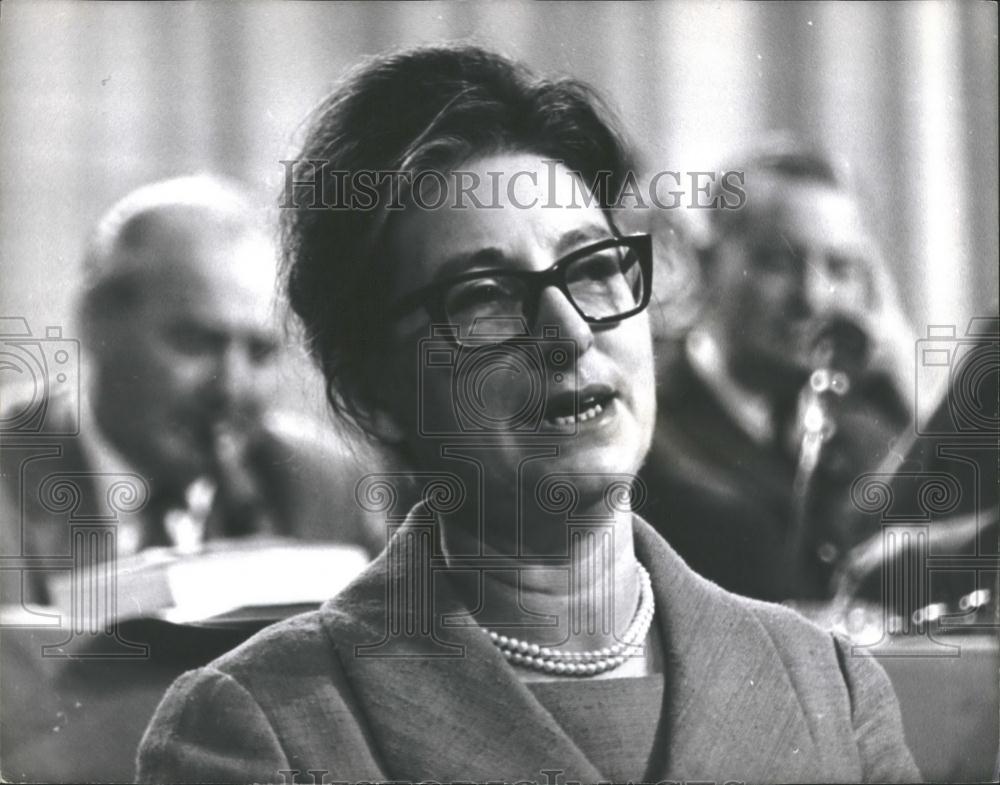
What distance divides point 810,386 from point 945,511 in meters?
0.29

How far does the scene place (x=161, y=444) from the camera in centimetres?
184

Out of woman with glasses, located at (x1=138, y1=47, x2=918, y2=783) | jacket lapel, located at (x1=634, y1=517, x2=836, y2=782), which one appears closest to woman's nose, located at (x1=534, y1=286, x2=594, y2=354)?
woman with glasses, located at (x1=138, y1=47, x2=918, y2=783)

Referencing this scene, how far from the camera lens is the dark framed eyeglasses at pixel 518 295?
5.68 ft

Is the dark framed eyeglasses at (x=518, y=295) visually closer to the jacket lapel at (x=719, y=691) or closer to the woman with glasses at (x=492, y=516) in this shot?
the woman with glasses at (x=492, y=516)

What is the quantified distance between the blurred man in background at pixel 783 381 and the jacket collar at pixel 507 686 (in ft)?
0.26

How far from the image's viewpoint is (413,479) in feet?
5.92

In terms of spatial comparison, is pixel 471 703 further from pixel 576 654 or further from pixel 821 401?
pixel 821 401

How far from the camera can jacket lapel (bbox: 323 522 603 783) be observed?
171 centimetres

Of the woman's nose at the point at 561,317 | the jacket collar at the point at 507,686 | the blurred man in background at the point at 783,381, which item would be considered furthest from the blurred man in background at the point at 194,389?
the blurred man in background at the point at 783,381

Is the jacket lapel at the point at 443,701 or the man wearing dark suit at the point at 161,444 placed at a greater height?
the man wearing dark suit at the point at 161,444

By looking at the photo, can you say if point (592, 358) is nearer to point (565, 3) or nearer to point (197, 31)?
point (565, 3)

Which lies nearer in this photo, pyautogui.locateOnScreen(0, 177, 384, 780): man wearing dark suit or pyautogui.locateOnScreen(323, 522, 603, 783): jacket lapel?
pyautogui.locateOnScreen(323, 522, 603, 783): jacket lapel

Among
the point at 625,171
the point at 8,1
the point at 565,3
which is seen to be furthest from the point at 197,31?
→ the point at 625,171

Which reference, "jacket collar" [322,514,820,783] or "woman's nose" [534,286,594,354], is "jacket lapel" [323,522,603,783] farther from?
"woman's nose" [534,286,594,354]
